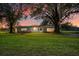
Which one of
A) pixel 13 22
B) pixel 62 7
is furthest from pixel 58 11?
pixel 13 22

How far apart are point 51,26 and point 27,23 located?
0.30 metres

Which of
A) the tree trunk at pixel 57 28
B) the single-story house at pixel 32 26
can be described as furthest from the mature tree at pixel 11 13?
the tree trunk at pixel 57 28

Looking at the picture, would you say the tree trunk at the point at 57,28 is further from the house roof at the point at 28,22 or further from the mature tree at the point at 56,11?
the house roof at the point at 28,22

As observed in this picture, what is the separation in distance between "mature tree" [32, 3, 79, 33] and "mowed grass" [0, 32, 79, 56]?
0.50ft

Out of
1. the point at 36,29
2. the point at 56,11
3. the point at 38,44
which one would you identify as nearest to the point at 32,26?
the point at 36,29

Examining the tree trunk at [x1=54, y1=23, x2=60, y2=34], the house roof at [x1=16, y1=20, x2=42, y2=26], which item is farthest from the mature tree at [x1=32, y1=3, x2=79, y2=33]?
the house roof at [x1=16, y1=20, x2=42, y2=26]

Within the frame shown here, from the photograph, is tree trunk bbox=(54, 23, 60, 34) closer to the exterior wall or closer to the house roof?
the exterior wall

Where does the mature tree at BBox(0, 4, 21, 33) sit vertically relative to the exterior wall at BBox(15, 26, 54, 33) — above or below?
above

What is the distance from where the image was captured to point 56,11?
20.2 feet

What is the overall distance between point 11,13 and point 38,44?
520mm

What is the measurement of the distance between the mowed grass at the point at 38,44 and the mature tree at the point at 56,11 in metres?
0.15

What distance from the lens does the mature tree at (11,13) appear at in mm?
6117

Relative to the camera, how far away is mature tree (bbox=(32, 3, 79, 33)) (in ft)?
20.1

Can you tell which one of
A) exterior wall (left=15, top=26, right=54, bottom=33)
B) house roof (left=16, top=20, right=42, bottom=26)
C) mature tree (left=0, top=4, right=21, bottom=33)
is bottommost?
exterior wall (left=15, top=26, right=54, bottom=33)
